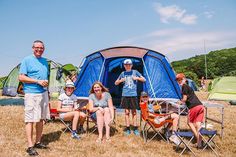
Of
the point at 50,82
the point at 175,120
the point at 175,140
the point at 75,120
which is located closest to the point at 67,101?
the point at 75,120

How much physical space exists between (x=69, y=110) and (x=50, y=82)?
22.7 feet

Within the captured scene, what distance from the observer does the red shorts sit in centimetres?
461

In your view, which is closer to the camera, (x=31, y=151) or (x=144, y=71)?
(x=31, y=151)

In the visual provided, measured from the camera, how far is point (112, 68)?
1000 cm

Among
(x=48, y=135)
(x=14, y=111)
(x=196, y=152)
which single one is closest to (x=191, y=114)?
(x=196, y=152)

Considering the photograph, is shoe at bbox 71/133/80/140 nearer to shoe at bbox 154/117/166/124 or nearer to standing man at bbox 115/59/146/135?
standing man at bbox 115/59/146/135

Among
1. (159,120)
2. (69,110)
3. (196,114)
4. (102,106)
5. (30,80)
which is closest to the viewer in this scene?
(30,80)

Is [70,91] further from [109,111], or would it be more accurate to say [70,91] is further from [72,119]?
[109,111]

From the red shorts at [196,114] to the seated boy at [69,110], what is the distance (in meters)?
2.02

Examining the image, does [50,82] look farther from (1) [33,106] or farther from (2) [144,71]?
(1) [33,106]

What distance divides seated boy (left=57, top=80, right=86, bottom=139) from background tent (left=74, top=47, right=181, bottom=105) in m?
1.76

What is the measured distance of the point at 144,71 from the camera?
7.42 meters

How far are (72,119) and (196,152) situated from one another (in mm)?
2346

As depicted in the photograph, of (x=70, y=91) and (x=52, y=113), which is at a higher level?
(x=70, y=91)
